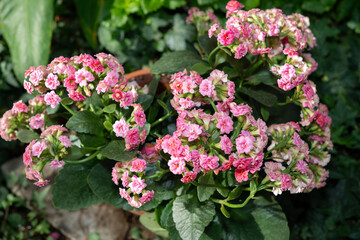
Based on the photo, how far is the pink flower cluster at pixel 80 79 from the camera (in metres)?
1.06

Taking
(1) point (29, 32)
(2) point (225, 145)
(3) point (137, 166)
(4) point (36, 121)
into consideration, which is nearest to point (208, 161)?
(2) point (225, 145)

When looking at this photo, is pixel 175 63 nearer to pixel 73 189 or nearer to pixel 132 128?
pixel 132 128

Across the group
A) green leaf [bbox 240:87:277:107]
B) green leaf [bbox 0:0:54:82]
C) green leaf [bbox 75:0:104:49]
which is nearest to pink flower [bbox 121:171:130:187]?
green leaf [bbox 240:87:277:107]

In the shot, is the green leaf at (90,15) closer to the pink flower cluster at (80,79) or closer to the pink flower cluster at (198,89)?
Answer: the pink flower cluster at (80,79)

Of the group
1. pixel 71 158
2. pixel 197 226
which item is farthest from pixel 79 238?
pixel 197 226

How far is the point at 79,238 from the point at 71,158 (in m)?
0.69

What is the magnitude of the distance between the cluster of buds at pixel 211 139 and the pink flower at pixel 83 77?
242 millimetres

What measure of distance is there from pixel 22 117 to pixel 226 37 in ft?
2.27

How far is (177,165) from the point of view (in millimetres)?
998

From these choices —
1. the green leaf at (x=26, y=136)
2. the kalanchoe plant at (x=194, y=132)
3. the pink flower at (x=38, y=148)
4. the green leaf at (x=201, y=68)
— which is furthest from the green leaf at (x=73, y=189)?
the green leaf at (x=201, y=68)

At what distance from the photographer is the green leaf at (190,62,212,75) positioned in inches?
48.8

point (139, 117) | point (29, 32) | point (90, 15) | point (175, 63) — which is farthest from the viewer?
point (90, 15)

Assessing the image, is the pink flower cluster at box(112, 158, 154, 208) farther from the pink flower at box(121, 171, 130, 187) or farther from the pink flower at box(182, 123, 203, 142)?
the pink flower at box(182, 123, 203, 142)

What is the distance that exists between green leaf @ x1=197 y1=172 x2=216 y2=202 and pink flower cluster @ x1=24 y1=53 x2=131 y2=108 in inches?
12.5
